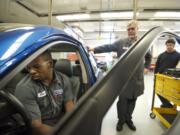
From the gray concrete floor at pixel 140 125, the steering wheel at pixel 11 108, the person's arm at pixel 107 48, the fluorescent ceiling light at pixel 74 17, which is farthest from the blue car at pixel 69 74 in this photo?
the fluorescent ceiling light at pixel 74 17

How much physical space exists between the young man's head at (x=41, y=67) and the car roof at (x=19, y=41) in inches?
11.4

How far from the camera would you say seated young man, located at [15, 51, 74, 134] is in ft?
5.60

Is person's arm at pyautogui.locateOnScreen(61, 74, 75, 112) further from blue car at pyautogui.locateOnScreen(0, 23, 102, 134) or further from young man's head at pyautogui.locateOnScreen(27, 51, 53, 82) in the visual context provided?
blue car at pyautogui.locateOnScreen(0, 23, 102, 134)

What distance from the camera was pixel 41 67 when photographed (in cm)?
179

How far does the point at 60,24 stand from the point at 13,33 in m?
8.54

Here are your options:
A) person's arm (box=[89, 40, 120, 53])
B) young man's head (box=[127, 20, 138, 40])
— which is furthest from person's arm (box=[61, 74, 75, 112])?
young man's head (box=[127, 20, 138, 40])

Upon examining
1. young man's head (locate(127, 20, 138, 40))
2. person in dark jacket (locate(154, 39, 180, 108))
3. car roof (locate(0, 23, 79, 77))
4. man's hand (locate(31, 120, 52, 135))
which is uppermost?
young man's head (locate(127, 20, 138, 40))

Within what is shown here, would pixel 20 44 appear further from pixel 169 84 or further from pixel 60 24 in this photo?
pixel 60 24

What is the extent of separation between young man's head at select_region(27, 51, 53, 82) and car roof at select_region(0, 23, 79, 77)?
29 cm

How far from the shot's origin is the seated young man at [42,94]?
1708mm

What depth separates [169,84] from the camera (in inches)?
151

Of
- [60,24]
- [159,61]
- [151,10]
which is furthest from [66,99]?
[60,24]

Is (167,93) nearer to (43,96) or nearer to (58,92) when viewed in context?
(58,92)

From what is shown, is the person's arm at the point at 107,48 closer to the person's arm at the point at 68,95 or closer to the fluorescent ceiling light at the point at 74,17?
the person's arm at the point at 68,95
